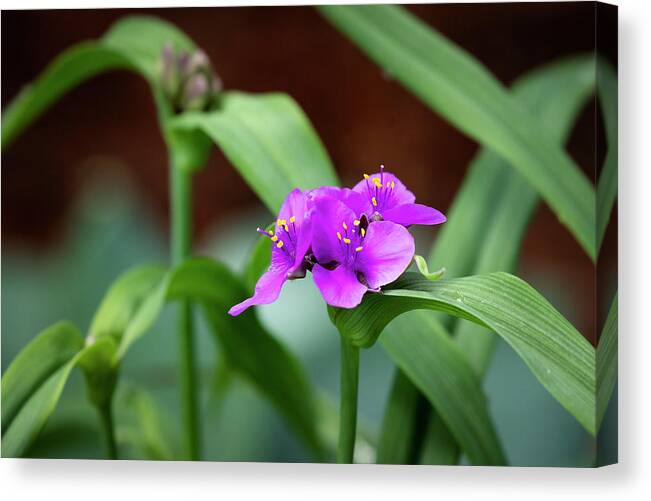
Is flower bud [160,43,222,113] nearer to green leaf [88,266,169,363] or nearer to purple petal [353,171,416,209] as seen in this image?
green leaf [88,266,169,363]

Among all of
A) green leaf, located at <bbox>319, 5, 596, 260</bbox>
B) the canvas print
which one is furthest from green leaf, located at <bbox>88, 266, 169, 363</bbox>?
green leaf, located at <bbox>319, 5, 596, 260</bbox>

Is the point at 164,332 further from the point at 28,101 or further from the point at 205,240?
the point at 28,101

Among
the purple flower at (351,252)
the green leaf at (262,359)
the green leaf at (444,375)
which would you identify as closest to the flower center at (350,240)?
the purple flower at (351,252)

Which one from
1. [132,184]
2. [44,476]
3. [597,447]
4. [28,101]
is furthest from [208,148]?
[597,447]

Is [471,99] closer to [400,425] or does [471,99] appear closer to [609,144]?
[609,144]

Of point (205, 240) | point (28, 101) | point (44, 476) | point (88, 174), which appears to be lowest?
point (44, 476)

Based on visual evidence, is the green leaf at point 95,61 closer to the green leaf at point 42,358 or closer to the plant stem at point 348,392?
the green leaf at point 42,358
